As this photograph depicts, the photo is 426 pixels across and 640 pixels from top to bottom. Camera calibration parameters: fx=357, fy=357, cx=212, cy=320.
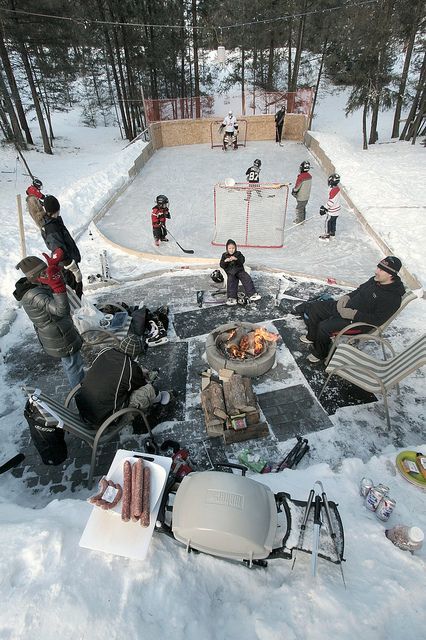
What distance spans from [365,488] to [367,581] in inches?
33.0

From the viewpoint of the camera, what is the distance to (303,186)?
9555 millimetres

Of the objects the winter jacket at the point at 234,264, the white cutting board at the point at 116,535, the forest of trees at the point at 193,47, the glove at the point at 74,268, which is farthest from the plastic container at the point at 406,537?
the forest of trees at the point at 193,47

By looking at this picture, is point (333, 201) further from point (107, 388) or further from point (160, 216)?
point (107, 388)

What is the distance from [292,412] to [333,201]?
6122 mm

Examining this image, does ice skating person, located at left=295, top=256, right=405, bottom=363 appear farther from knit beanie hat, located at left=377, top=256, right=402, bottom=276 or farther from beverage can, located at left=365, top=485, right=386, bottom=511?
beverage can, located at left=365, top=485, right=386, bottom=511

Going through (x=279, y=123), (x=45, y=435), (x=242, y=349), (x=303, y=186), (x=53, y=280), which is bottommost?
(x=242, y=349)

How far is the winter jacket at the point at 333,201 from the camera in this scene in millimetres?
8625

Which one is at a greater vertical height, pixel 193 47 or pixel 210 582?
pixel 193 47

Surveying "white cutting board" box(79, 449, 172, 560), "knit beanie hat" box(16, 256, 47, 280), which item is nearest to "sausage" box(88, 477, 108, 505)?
"white cutting board" box(79, 449, 172, 560)

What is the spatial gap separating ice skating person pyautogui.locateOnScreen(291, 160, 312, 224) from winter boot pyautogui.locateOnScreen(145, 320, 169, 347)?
6012mm

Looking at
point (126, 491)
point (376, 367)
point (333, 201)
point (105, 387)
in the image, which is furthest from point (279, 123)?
point (126, 491)

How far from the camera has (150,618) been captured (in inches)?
92.7

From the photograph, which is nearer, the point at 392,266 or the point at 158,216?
the point at 392,266

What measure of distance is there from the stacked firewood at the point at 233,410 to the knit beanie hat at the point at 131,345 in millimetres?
1272
